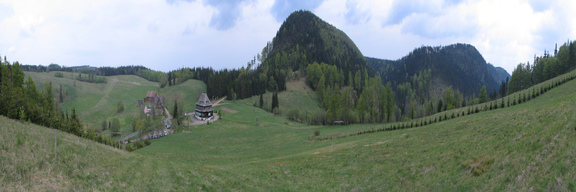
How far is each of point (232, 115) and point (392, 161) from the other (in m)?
94.2

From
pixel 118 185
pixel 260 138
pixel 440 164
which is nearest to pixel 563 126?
pixel 440 164

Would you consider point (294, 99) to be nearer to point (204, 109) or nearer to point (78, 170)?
point (204, 109)

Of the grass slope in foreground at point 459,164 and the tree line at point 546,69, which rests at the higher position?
the tree line at point 546,69

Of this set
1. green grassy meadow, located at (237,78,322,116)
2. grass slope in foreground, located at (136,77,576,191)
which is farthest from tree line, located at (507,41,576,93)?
grass slope in foreground, located at (136,77,576,191)

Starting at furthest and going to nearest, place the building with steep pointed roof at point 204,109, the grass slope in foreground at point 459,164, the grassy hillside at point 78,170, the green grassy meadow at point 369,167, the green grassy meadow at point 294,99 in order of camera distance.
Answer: the green grassy meadow at point 294,99 < the building with steep pointed roof at point 204,109 < the grassy hillside at point 78,170 < the green grassy meadow at point 369,167 < the grass slope in foreground at point 459,164

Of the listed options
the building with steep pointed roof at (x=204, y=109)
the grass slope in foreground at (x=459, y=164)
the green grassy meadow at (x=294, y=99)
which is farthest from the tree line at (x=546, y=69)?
the building with steep pointed roof at (x=204, y=109)

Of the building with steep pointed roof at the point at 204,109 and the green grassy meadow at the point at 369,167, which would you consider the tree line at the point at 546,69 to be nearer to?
the green grassy meadow at the point at 369,167

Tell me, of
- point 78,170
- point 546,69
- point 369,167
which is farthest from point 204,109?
point 546,69

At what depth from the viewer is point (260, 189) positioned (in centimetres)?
2233

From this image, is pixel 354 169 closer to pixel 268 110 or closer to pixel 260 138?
pixel 260 138

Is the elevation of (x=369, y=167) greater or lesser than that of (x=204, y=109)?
lesser

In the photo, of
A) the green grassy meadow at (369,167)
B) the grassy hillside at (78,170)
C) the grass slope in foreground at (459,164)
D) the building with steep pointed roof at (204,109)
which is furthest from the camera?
the building with steep pointed roof at (204,109)

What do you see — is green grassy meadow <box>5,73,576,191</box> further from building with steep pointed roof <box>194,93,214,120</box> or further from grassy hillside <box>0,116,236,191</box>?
building with steep pointed roof <box>194,93,214,120</box>

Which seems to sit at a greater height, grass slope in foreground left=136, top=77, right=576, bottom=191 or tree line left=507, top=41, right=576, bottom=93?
tree line left=507, top=41, right=576, bottom=93
